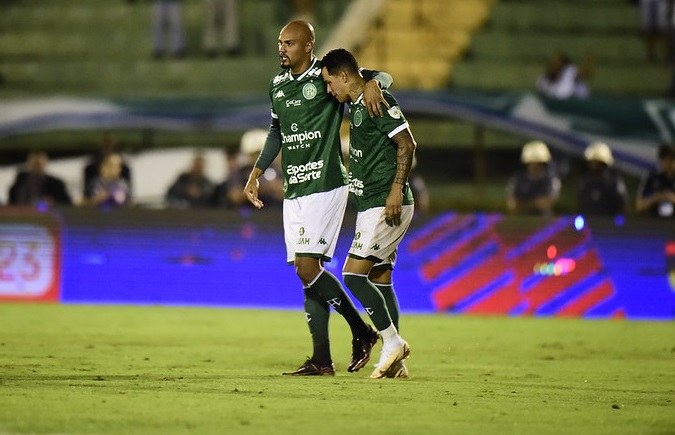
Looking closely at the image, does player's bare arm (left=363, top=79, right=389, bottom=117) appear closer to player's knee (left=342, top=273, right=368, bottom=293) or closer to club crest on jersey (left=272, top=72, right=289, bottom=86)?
club crest on jersey (left=272, top=72, right=289, bottom=86)

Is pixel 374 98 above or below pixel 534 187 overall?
above

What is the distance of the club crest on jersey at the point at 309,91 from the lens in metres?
9.99

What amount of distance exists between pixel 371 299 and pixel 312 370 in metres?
0.68

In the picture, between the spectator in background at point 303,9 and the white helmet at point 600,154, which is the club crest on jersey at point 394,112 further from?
the spectator in background at point 303,9

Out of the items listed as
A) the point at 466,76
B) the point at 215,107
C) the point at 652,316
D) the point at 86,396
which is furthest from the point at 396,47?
the point at 86,396

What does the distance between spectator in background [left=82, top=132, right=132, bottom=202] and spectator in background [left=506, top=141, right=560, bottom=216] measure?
5.14 m

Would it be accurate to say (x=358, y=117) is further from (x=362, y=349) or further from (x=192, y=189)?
(x=192, y=189)

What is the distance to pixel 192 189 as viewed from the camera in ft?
61.0

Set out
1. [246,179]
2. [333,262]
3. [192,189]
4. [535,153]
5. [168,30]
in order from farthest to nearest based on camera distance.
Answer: [168,30], [192,189], [246,179], [535,153], [333,262]

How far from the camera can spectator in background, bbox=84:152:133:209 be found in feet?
60.1

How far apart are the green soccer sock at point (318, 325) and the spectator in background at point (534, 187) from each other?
7.83 metres

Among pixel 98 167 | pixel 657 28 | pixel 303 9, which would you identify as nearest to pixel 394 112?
pixel 98 167

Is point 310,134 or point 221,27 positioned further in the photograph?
point 221,27

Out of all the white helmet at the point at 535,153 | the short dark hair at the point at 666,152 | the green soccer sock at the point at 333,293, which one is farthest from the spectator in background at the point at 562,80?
the green soccer sock at the point at 333,293
